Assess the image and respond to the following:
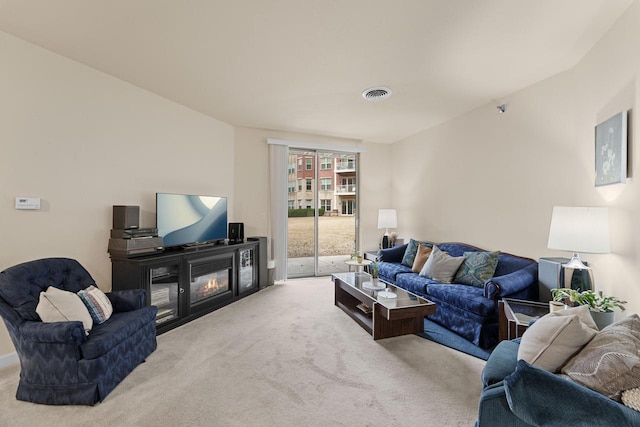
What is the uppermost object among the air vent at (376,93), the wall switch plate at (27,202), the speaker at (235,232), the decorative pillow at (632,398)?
the air vent at (376,93)

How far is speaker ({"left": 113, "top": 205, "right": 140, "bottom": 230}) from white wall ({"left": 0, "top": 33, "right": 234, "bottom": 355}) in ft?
0.45

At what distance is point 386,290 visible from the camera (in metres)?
3.23

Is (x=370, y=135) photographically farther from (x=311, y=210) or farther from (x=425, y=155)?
(x=311, y=210)

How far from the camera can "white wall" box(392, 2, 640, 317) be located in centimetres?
210

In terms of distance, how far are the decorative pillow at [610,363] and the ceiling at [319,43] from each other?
206 centimetres

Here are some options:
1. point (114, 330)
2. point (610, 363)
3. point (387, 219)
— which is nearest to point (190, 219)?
point (114, 330)

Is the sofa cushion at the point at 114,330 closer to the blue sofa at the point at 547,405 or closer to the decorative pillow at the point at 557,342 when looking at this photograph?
the blue sofa at the point at 547,405

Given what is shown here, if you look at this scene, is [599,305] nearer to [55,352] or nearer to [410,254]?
[410,254]

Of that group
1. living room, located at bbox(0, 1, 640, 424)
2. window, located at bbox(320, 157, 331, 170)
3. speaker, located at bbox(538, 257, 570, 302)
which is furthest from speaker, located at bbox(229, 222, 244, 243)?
speaker, located at bbox(538, 257, 570, 302)

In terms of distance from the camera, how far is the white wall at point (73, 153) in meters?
2.44

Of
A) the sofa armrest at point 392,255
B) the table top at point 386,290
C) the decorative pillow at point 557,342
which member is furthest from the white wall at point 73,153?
the decorative pillow at point 557,342

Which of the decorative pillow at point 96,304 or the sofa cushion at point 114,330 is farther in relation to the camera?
the decorative pillow at point 96,304

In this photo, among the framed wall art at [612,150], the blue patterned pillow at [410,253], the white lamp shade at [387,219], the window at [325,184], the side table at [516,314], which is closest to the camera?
the framed wall art at [612,150]

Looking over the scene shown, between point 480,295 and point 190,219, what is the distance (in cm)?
354
